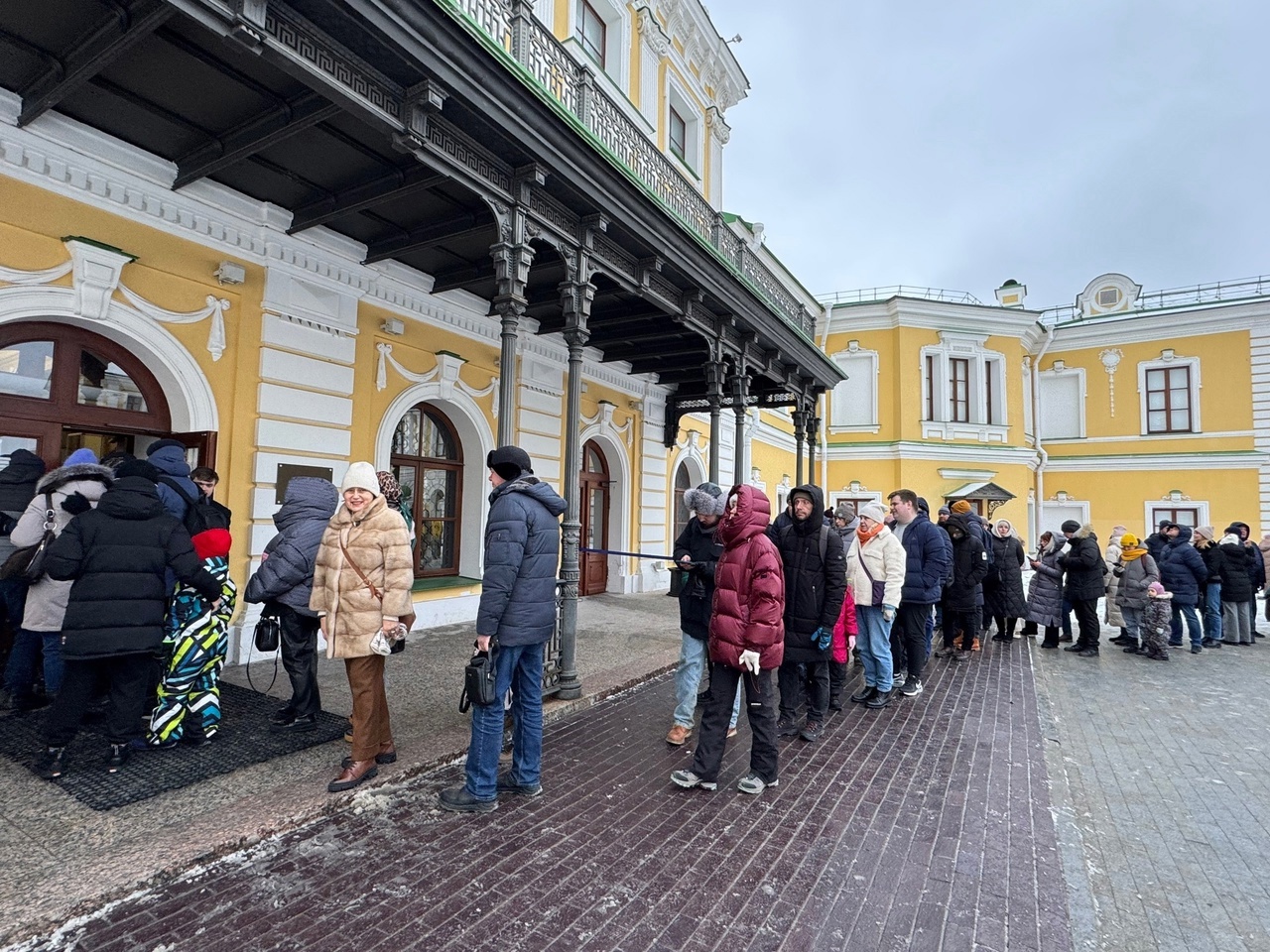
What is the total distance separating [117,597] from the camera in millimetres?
3441

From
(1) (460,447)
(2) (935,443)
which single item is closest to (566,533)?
(1) (460,447)

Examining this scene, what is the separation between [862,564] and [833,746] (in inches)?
64.9

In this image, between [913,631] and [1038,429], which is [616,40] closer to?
[913,631]

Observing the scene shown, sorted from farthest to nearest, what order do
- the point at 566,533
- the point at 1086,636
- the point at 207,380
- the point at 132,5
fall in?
1. the point at 1086,636
2. the point at 207,380
3. the point at 566,533
4. the point at 132,5

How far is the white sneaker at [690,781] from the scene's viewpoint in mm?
3701

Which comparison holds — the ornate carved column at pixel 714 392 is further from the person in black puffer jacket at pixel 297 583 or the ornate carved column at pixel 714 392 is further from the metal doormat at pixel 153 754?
the metal doormat at pixel 153 754

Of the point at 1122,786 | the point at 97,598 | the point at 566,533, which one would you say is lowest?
the point at 1122,786

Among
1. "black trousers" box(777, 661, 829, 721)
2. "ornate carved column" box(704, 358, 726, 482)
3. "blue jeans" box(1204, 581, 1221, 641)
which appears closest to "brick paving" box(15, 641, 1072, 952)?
"black trousers" box(777, 661, 829, 721)

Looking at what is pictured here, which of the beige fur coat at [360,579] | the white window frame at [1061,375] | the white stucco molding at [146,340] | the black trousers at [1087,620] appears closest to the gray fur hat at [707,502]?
the beige fur coat at [360,579]

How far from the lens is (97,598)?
3.39m

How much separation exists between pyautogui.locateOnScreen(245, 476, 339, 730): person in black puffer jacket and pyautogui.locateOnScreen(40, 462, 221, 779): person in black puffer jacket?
0.41 meters

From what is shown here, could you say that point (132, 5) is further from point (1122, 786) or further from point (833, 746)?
point (1122, 786)

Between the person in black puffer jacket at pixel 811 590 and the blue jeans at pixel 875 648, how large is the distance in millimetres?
1015

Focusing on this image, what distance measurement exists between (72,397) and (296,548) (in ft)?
9.48
